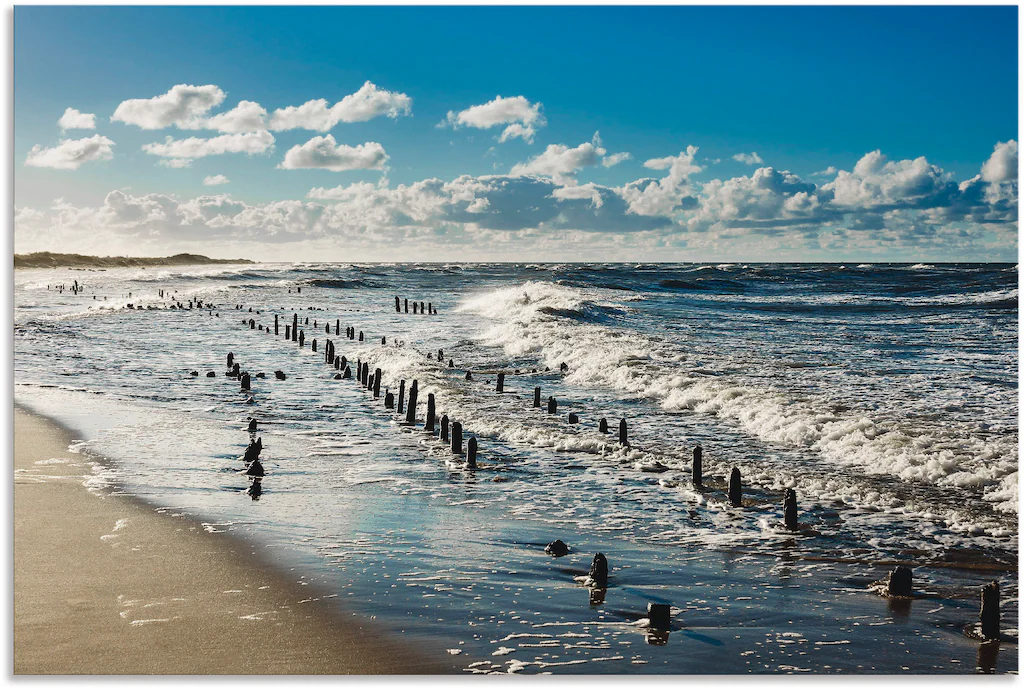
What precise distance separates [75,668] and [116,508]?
502 centimetres

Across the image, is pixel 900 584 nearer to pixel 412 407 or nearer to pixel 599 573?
pixel 599 573

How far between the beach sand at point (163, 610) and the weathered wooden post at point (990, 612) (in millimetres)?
4855

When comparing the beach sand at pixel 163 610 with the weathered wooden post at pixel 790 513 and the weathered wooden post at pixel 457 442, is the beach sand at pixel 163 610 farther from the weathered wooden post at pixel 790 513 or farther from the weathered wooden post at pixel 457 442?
the weathered wooden post at pixel 790 513

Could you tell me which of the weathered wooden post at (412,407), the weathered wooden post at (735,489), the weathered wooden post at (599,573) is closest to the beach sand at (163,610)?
the weathered wooden post at (599,573)

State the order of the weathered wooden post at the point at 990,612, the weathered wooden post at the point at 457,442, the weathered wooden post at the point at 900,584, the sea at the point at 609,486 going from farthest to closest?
the weathered wooden post at the point at 457,442
the weathered wooden post at the point at 900,584
the sea at the point at 609,486
the weathered wooden post at the point at 990,612

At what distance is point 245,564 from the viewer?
9.16m

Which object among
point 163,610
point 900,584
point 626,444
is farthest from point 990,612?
point 626,444

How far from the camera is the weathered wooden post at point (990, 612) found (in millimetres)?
7234

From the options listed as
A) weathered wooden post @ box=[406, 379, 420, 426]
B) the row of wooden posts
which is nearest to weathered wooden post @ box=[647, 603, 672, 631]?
the row of wooden posts

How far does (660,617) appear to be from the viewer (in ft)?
24.2

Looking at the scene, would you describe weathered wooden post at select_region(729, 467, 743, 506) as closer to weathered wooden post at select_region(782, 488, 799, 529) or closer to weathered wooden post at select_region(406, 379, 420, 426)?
weathered wooden post at select_region(782, 488, 799, 529)

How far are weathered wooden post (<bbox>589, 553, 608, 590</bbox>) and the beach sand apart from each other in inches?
87.9

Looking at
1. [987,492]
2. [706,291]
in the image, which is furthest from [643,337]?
[706,291]

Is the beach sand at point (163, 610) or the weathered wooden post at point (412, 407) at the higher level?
the weathered wooden post at point (412, 407)
